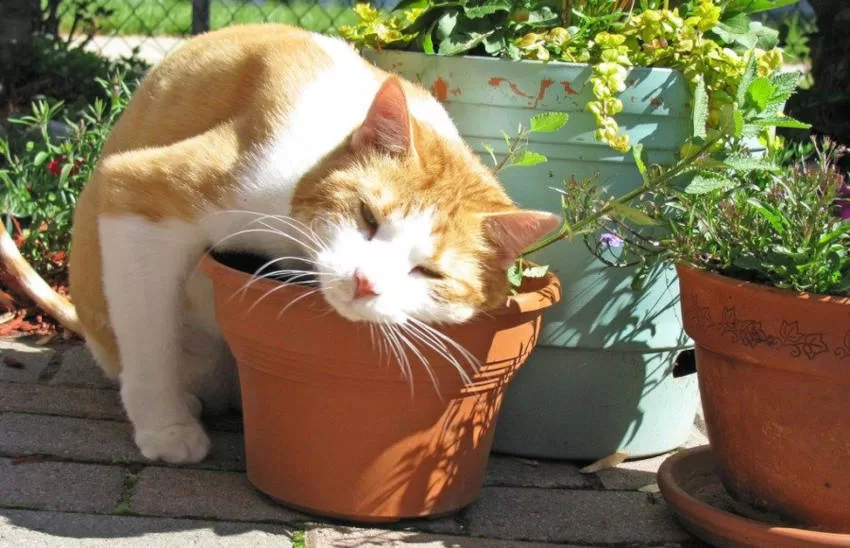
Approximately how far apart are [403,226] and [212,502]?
0.79 meters

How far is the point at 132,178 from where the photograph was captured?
2580 millimetres

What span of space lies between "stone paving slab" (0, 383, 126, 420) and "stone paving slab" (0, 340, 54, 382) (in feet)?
0.26

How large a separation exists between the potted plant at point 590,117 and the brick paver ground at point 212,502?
0.48 ft

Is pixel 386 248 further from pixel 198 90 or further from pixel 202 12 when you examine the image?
pixel 202 12

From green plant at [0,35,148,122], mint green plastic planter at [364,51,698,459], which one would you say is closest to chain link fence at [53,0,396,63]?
green plant at [0,35,148,122]

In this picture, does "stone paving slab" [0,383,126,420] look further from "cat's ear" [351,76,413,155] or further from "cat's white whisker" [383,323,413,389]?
"cat's ear" [351,76,413,155]

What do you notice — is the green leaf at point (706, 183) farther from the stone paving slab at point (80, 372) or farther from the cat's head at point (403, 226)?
the stone paving slab at point (80, 372)

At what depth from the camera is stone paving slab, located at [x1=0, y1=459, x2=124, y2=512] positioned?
242 cm

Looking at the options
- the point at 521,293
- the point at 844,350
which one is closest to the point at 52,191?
the point at 521,293

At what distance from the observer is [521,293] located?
2.54m

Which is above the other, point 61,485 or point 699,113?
point 699,113

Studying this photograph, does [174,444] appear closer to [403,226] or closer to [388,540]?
[388,540]

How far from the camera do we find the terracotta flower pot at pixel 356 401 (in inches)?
91.5

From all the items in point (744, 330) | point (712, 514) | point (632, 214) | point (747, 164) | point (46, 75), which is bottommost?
point (46, 75)
